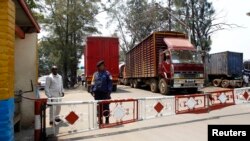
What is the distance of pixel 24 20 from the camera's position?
32.7ft

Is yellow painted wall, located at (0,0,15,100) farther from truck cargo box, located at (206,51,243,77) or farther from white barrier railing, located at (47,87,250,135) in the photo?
truck cargo box, located at (206,51,243,77)

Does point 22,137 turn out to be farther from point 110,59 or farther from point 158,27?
point 158,27

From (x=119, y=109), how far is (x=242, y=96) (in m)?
6.86

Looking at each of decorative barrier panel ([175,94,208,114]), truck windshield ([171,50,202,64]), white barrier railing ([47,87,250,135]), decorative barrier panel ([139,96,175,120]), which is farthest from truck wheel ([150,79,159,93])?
decorative barrier panel ([139,96,175,120])

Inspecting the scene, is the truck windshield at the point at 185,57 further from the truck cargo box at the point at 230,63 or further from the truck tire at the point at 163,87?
the truck cargo box at the point at 230,63

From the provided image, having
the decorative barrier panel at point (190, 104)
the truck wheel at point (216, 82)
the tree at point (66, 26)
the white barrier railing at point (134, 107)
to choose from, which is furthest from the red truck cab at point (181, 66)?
the tree at point (66, 26)

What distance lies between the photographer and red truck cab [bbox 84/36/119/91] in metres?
25.5

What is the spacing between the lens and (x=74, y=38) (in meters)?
42.7

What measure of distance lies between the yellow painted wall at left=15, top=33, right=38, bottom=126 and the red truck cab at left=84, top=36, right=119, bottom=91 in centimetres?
1426

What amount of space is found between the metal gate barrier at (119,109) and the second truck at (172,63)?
21.0 feet

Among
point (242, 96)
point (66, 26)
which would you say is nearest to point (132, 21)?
point (66, 26)

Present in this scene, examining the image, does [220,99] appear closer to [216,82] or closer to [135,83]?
[135,83]

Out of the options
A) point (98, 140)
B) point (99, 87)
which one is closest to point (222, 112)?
point (99, 87)

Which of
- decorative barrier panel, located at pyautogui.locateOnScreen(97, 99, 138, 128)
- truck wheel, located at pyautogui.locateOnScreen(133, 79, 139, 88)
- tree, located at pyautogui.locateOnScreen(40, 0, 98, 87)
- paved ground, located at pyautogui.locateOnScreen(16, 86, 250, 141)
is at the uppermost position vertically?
tree, located at pyautogui.locateOnScreen(40, 0, 98, 87)
